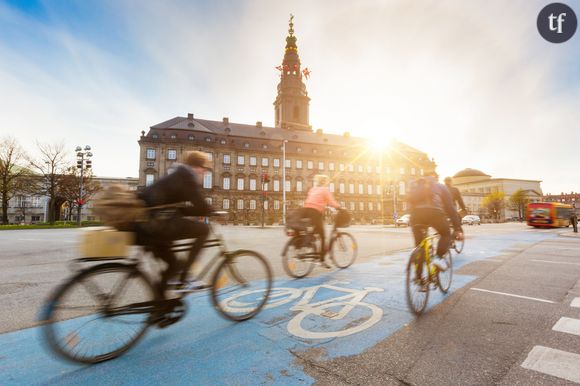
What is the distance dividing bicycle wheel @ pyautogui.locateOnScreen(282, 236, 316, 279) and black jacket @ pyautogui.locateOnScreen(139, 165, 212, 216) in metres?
2.84

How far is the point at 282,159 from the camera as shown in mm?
60219

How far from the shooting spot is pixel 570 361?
8.01ft

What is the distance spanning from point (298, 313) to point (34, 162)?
47800mm

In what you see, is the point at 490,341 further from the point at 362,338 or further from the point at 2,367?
the point at 2,367

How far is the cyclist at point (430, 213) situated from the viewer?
165 inches

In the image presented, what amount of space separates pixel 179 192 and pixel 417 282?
306 cm

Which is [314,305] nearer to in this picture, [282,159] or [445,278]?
[445,278]

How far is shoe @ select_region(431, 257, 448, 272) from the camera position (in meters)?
4.12

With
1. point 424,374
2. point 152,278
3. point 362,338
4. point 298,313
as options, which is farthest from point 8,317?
point 424,374

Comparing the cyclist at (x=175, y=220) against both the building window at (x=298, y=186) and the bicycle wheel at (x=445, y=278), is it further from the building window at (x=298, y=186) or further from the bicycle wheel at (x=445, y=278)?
the building window at (x=298, y=186)

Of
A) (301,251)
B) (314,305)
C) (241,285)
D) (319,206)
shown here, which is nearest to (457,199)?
(319,206)

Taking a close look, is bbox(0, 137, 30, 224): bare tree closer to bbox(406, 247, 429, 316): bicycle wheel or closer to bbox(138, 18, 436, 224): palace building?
bbox(138, 18, 436, 224): palace building

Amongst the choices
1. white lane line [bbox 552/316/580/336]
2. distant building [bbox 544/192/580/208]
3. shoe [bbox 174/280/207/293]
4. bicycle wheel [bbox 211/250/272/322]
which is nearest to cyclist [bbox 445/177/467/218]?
white lane line [bbox 552/316/580/336]

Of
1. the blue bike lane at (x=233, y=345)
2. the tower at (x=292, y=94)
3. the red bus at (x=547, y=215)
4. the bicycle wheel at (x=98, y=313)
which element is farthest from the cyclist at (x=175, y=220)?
the tower at (x=292, y=94)
